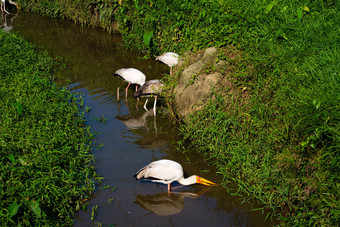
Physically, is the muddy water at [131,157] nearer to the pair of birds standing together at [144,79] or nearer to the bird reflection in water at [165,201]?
the bird reflection in water at [165,201]

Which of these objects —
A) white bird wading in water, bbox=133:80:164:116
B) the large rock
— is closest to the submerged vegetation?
the large rock

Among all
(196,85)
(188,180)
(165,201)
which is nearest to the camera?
(165,201)

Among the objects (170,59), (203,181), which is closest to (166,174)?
(203,181)

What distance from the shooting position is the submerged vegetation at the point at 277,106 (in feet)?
16.5

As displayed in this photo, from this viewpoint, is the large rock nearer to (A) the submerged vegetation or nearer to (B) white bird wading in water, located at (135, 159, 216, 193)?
(A) the submerged vegetation

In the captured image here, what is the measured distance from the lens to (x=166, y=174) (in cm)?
550

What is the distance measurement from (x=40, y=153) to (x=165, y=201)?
173 cm

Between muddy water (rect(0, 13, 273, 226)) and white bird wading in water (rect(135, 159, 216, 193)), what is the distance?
0.41ft

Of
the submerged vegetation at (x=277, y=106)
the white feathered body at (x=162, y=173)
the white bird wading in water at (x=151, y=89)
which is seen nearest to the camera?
the submerged vegetation at (x=277, y=106)

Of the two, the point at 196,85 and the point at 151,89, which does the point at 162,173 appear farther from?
the point at 151,89

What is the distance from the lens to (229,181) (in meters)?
5.71

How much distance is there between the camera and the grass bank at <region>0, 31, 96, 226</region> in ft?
Answer: 15.1

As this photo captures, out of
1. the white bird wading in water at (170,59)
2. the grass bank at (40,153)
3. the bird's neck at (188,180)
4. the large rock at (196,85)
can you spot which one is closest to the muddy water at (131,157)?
the bird's neck at (188,180)

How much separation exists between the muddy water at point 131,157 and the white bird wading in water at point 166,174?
126mm
